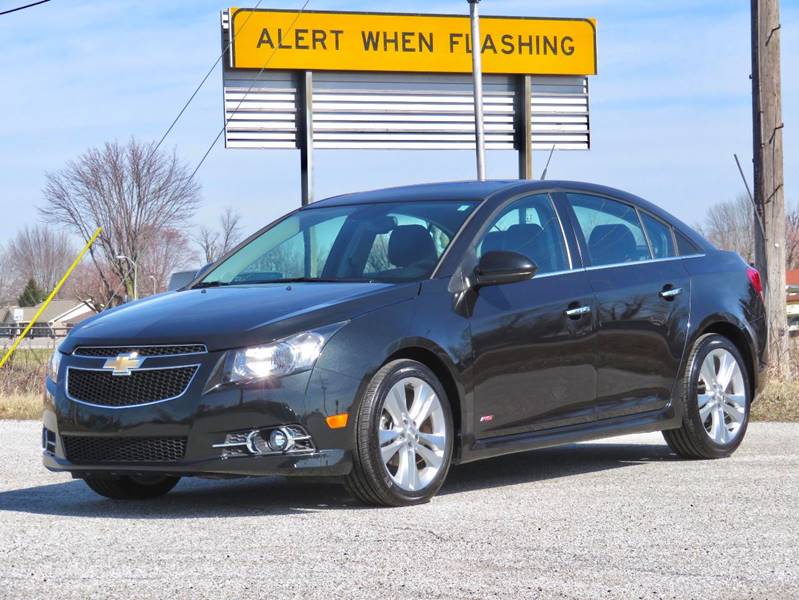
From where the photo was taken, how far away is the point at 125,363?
22.8 feet

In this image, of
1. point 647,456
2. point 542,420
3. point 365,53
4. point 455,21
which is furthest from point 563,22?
point 542,420

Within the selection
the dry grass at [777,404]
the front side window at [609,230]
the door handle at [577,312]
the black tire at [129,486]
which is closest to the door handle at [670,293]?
the front side window at [609,230]

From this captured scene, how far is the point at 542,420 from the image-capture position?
311 inches

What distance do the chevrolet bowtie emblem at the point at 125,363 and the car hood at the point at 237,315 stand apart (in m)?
0.07

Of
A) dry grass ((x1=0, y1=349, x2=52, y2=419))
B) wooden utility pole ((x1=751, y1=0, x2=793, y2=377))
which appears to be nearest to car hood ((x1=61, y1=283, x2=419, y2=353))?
dry grass ((x1=0, y1=349, x2=52, y2=419))

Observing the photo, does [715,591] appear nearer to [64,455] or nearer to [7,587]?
[7,587]

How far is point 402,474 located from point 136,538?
4.57 feet

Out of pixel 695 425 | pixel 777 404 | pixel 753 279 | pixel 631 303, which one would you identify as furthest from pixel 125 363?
pixel 777 404

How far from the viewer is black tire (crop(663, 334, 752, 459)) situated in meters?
8.85

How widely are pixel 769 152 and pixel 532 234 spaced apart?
25.0 ft

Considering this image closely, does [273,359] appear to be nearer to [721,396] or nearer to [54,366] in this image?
[54,366]

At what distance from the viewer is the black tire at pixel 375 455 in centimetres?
689

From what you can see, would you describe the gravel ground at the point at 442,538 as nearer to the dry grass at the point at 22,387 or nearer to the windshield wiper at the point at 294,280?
the windshield wiper at the point at 294,280

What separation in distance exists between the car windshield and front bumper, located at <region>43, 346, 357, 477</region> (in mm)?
1026
